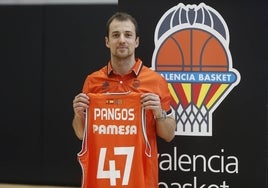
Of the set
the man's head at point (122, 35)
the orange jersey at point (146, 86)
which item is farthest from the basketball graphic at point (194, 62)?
the man's head at point (122, 35)

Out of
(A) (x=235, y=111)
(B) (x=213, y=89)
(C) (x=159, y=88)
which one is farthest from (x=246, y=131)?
(C) (x=159, y=88)

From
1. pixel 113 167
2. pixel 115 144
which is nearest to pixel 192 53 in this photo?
pixel 115 144

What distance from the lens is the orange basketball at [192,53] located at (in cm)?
259

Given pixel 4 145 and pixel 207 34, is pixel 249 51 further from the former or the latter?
pixel 4 145

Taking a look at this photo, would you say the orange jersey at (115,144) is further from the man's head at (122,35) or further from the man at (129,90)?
the man's head at (122,35)

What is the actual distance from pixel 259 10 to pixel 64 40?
2745 millimetres

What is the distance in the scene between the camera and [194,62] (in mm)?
2611

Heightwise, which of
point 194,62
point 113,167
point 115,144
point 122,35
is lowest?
point 113,167

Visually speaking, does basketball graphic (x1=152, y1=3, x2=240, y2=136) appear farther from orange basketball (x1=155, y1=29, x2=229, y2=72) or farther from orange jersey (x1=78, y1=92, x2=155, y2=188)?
orange jersey (x1=78, y1=92, x2=155, y2=188)

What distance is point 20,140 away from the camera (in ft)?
16.5

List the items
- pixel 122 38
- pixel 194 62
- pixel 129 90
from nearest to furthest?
pixel 122 38
pixel 129 90
pixel 194 62

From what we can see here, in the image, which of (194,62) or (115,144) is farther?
(194,62)

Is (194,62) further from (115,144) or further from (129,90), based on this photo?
(115,144)

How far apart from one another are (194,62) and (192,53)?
0.05 metres
